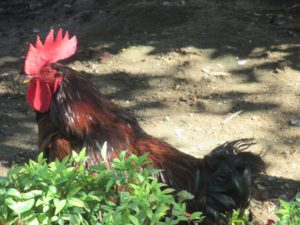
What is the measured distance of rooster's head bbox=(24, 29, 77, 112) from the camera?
131 inches

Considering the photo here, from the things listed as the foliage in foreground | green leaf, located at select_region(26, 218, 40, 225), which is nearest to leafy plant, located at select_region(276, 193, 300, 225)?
the foliage in foreground

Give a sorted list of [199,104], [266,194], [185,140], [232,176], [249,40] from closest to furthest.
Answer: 1. [232,176]
2. [266,194]
3. [185,140]
4. [199,104]
5. [249,40]

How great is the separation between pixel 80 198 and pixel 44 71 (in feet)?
4.83

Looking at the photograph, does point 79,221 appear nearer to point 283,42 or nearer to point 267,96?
point 267,96

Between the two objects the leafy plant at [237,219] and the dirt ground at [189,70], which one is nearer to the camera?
the leafy plant at [237,219]

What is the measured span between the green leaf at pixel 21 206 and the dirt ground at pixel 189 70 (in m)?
2.40

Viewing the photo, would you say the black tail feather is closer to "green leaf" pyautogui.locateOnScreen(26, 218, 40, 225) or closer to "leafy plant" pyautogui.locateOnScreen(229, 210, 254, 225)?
"leafy plant" pyautogui.locateOnScreen(229, 210, 254, 225)

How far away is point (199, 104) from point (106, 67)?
4.66 ft

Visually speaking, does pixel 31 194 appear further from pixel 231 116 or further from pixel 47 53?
pixel 231 116

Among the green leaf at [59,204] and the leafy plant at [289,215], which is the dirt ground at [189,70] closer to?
the leafy plant at [289,215]

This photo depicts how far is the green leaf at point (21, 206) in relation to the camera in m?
1.99

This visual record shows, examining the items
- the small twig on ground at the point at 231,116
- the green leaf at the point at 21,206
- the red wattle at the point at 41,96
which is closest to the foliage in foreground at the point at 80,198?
the green leaf at the point at 21,206

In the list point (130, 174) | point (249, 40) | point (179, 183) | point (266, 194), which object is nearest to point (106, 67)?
point (249, 40)

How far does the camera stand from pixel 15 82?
6273mm
